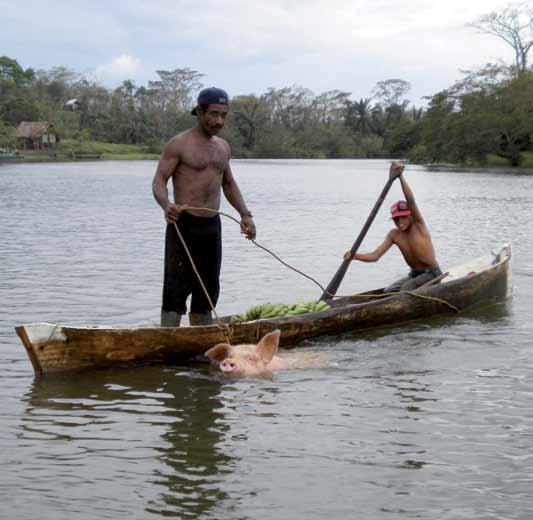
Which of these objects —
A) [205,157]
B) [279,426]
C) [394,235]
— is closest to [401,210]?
[394,235]

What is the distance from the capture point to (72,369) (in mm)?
6156

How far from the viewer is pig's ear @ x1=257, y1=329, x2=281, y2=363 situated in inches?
243

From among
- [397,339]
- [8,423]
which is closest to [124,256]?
[397,339]

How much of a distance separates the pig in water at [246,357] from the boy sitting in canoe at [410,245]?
2463 millimetres

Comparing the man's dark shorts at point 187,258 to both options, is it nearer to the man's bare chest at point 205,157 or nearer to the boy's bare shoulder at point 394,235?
the man's bare chest at point 205,157

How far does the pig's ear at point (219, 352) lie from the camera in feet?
20.2

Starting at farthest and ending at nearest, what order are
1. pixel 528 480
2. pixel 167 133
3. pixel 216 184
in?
pixel 167 133, pixel 216 184, pixel 528 480

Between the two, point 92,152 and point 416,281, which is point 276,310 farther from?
point 92,152

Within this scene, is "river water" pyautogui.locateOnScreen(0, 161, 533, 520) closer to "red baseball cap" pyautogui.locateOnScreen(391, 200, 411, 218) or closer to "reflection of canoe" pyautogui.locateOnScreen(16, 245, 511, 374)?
"reflection of canoe" pyautogui.locateOnScreen(16, 245, 511, 374)

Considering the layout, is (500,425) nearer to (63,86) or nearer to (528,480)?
(528,480)

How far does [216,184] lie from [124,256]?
297 inches

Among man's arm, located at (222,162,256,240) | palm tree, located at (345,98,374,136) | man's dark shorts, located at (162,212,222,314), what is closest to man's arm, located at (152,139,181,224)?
man's dark shorts, located at (162,212,222,314)

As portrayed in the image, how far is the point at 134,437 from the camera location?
4863 millimetres

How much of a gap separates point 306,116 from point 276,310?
10539cm
